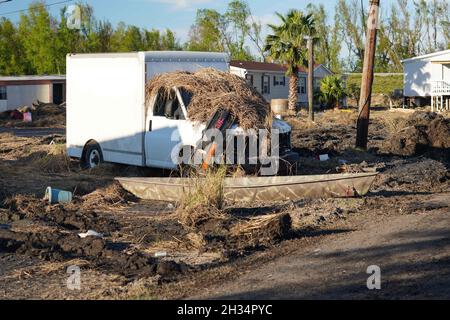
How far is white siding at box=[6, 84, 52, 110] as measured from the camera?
54.6m

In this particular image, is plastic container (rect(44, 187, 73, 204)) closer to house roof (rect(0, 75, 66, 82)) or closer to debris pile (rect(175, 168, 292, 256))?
debris pile (rect(175, 168, 292, 256))

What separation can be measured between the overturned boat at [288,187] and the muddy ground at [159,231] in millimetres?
205

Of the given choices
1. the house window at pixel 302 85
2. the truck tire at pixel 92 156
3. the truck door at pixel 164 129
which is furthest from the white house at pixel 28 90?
the truck door at pixel 164 129

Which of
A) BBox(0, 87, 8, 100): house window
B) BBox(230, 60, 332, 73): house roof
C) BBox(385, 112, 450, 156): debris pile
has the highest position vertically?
BBox(230, 60, 332, 73): house roof

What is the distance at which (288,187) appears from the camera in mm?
12852

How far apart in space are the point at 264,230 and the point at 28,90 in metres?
49.0

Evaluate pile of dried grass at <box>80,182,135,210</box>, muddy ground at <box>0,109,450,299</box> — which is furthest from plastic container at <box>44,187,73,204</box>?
pile of dried grass at <box>80,182,135,210</box>

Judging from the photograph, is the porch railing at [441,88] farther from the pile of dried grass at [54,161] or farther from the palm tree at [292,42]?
the pile of dried grass at [54,161]

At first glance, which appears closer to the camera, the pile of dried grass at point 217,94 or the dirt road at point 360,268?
the dirt road at point 360,268

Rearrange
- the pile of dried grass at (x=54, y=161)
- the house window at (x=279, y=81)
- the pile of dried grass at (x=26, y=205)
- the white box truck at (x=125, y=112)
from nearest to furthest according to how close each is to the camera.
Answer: the pile of dried grass at (x=26, y=205)
the white box truck at (x=125, y=112)
the pile of dried grass at (x=54, y=161)
the house window at (x=279, y=81)

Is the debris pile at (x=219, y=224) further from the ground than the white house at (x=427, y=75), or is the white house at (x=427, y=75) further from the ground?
the white house at (x=427, y=75)

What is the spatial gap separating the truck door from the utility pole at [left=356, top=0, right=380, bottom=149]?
6689mm

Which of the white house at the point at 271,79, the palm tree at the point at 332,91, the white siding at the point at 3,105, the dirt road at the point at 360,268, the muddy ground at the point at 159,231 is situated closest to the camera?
the dirt road at the point at 360,268

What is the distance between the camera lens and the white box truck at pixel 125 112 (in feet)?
51.8
